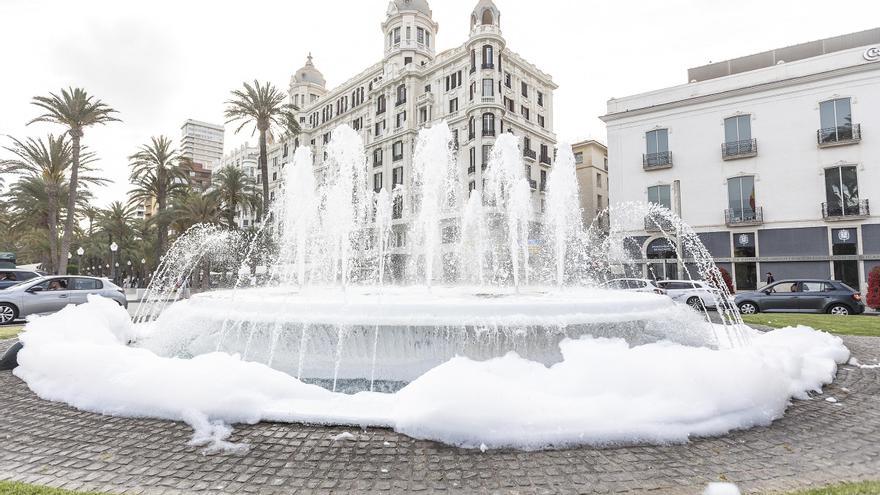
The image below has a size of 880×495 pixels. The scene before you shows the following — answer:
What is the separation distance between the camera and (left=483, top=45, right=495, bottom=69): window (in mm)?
39438

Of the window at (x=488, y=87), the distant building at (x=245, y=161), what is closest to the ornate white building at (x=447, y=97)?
Answer: the window at (x=488, y=87)

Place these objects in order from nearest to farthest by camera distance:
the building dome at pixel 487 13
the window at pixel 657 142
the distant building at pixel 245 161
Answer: the window at pixel 657 142
the building dome at pixel 487 13
the distant building at pixel 245 161

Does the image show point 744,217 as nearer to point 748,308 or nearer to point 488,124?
point 748,308

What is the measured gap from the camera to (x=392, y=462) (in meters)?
3.50

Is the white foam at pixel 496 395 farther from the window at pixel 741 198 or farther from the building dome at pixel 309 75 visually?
the building dome at pixel 309 75

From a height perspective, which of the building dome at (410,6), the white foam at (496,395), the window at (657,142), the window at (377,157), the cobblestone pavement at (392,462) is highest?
the building dome at (410,6)

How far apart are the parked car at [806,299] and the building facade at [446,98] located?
78.7 feet

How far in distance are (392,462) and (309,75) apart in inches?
2821

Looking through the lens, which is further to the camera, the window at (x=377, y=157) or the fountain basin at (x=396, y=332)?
the window at (x=377, y=157)

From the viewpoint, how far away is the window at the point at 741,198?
28781 mm

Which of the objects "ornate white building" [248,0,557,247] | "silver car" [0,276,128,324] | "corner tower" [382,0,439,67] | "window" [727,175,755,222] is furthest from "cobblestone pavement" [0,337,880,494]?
"corner tower" [382,0,439,67]

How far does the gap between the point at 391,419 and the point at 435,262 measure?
111 ft

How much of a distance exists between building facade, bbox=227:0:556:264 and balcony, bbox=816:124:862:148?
20.8 meters

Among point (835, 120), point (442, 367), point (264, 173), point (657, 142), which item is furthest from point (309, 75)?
point (442, 367)
